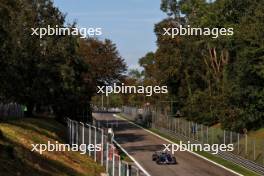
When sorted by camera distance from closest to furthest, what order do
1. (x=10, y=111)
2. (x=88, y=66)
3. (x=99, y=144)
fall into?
(x=99, y=144) → (x=10, y=111) → (x=88, y=66)

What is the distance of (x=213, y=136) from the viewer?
55.6m

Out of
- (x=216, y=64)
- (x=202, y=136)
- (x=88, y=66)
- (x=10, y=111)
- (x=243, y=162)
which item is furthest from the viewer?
(x=216, y=64)

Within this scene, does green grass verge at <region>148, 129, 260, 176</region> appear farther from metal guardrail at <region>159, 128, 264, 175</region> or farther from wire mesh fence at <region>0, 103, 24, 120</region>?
wire mesh fence at <region>0, 103, 24, 120</region>

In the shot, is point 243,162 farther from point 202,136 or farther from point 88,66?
point 88,66

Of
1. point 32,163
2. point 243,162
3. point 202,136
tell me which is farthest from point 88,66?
point 32,163

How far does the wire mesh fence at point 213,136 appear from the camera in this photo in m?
44.4

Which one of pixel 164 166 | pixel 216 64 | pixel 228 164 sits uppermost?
pixel 216 64

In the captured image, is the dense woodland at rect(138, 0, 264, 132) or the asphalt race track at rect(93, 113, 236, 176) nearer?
the asphalt race track at rect(93, 113, 236, 176)

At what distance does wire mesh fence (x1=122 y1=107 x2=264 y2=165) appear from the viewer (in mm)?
44375

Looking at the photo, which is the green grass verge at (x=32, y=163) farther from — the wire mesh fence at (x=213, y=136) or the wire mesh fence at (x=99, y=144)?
the wire mesh fence at (x=213, y=136)

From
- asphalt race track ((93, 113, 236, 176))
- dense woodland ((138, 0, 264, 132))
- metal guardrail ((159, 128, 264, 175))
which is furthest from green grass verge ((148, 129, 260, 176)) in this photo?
dense woodland ((138, 0, 264, 132))

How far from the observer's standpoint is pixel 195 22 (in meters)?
82.4

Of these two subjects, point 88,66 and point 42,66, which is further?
point 88,66

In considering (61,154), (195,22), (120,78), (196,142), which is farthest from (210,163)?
(120,78)
